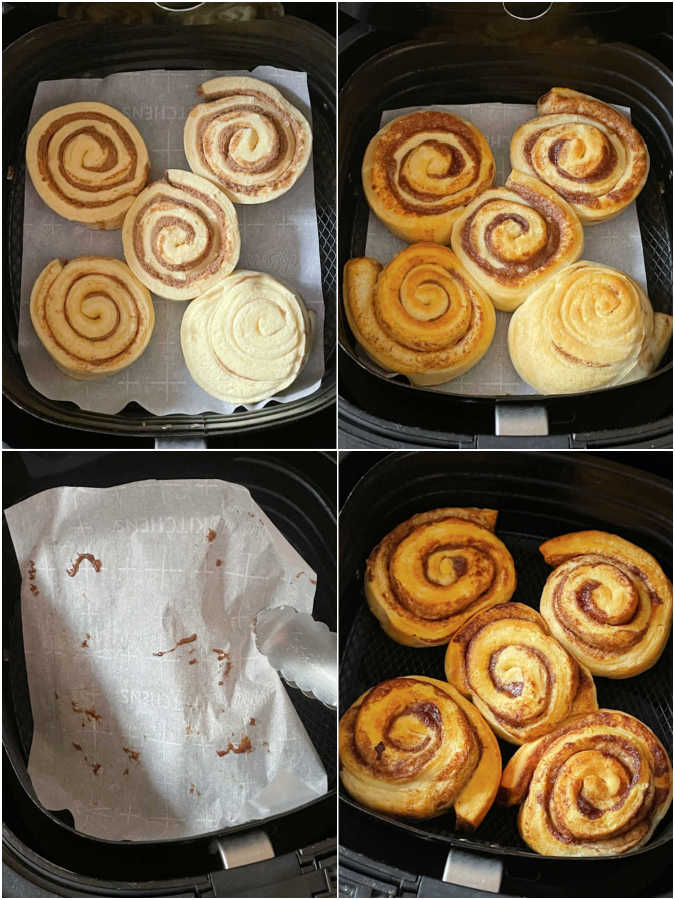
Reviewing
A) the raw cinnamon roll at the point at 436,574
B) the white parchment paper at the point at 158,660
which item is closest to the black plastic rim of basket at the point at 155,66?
the white parchment paper at the point at 158,660

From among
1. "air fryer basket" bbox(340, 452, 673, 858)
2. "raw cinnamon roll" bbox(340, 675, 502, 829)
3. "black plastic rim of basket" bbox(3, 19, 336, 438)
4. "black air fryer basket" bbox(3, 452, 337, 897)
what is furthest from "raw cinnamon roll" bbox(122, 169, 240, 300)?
"raw cinnamon roll" bbox(340, 675, 502, 829)

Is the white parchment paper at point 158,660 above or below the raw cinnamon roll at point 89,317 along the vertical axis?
below

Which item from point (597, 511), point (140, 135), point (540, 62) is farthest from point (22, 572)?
point (540, 62)

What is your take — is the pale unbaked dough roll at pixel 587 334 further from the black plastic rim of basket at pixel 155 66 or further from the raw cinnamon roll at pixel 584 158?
the black plastic rim of basket at pixel 155 66

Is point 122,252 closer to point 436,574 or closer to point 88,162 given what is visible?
point 88,162

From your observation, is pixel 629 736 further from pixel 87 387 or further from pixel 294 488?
pixel 87 387

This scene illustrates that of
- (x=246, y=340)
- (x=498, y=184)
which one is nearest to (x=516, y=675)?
(x=246, y=340)

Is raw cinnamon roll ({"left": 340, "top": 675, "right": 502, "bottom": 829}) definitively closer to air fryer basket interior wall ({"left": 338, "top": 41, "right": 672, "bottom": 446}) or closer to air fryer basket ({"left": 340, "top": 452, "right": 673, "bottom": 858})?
air fryer basket ({"left": 340, "top": 452, "right": 673, "bottom": 858})
